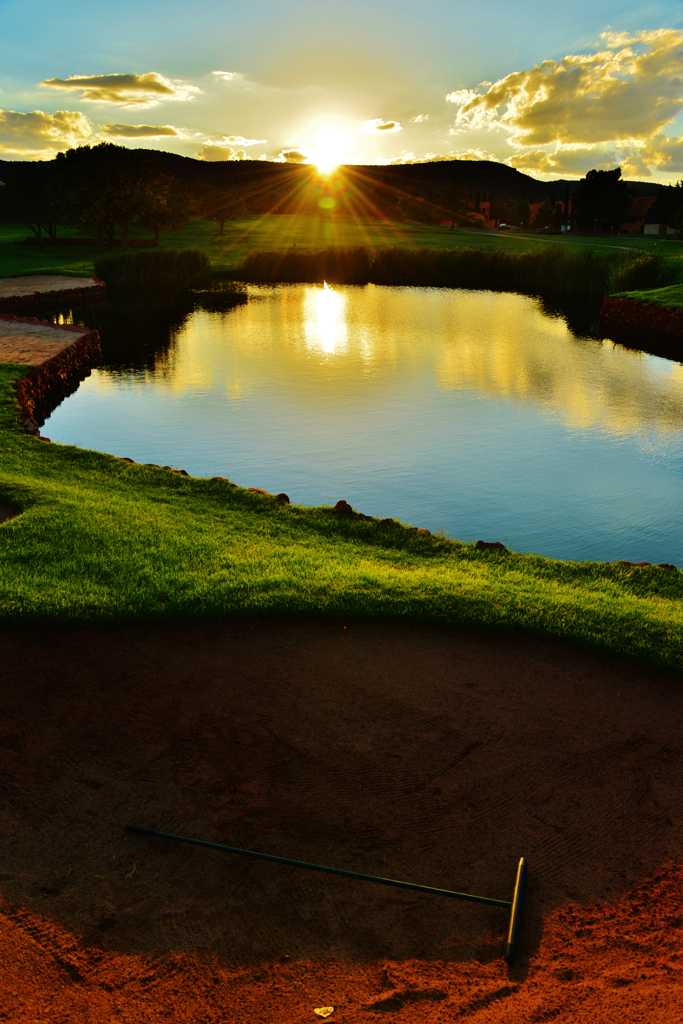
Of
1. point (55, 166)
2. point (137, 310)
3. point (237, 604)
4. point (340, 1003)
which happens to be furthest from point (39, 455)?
point (55, 166)

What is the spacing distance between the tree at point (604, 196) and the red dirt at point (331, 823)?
358 ft

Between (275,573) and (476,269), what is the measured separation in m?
46.9

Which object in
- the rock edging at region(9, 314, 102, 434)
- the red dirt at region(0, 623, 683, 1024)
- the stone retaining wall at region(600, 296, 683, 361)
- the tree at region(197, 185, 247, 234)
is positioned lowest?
the red dirt at region(0, 623, 683, 1024)

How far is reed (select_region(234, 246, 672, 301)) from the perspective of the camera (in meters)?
40.2

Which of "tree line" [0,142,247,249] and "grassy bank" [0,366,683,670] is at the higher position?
"tree line" [0,142,247,249]

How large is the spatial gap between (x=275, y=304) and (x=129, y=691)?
35.9 m

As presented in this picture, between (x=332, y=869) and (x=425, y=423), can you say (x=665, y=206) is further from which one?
(x=332, y=869)

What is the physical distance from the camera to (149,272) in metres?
46.7

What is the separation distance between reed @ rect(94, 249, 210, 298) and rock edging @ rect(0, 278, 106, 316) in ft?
8.58

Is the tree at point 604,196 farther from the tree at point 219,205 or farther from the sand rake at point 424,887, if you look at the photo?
the sand rake at point 424,887

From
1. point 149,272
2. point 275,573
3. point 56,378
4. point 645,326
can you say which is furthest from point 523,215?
point 275,573

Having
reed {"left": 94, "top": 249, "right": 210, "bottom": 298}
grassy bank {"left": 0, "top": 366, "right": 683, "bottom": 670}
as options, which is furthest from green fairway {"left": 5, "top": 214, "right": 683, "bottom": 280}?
grassy bank {"left": 0, "top": 366, "right": 683, "bottom": 670}

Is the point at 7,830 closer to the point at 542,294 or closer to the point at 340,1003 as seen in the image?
the point at 340,1003

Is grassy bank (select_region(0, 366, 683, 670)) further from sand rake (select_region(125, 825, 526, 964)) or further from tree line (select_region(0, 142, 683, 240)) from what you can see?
tree line (select_region(0, 142, 683, 240))
